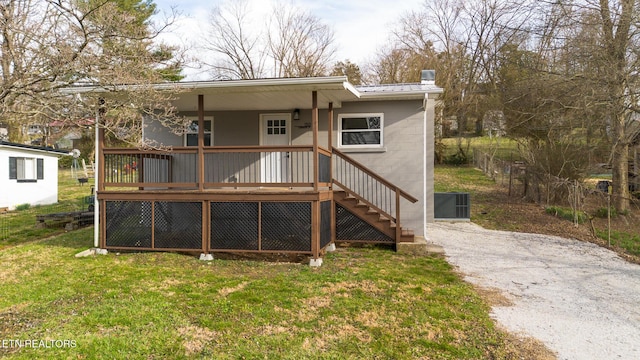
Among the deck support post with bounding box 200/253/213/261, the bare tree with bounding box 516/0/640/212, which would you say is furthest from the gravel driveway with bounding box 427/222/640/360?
the deck support post with bounding box 200/253/213/261

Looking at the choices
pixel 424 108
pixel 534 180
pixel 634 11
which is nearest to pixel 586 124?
pixel 534 180

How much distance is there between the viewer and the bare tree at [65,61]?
5012 mm

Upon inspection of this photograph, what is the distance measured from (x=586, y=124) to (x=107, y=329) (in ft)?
46.8

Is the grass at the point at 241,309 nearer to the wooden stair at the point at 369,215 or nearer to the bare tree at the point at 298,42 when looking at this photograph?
the wooden stair at the point at 369,215

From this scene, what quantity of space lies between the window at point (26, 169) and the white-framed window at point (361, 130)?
1330 centimetres

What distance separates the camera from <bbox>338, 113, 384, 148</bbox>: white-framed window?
9.66m

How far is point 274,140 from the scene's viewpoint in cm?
1012

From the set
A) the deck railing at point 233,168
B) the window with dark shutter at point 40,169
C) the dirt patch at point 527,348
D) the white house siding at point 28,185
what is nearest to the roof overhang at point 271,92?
the deck railing at point 233,168

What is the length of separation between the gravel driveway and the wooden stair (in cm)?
97

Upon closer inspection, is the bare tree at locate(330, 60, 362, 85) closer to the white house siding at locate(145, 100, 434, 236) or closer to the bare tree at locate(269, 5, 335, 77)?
the bare tree at locate(269, 5, 335, 77)

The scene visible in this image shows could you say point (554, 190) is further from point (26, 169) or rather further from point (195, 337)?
point (26, 169)

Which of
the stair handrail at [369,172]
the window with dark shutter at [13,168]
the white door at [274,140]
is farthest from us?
the window with dark shutter at [13,168]

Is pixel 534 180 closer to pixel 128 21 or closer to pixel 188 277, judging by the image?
pixel 188 277

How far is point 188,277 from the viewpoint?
21.2ft
